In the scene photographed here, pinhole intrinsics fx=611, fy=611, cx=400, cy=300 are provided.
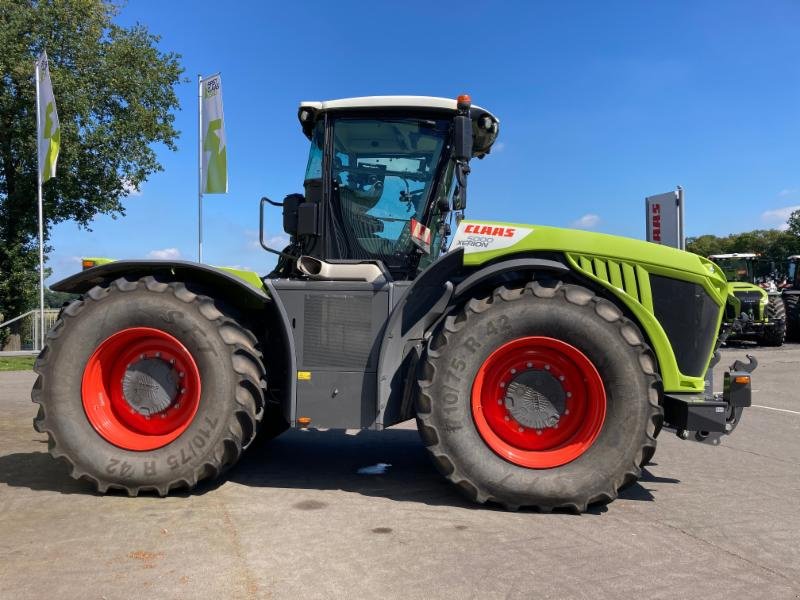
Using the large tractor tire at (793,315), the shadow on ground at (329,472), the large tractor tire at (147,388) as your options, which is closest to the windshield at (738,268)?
the large tractor tire at (793,315)

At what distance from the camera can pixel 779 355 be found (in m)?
14.9

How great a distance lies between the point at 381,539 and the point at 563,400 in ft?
4.59

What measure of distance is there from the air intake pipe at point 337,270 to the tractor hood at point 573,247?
68 cm

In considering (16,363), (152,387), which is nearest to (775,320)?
(152,387)

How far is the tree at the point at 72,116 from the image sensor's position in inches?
771

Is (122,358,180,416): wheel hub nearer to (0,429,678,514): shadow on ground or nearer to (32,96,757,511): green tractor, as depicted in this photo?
(32,96,757,511): green tractor

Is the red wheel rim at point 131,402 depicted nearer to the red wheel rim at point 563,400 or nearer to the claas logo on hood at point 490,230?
the red wheel rim at point 563,400

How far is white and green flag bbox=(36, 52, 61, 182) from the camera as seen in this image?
45.3ft

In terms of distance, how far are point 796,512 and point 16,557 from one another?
424cm

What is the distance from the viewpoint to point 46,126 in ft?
45.7

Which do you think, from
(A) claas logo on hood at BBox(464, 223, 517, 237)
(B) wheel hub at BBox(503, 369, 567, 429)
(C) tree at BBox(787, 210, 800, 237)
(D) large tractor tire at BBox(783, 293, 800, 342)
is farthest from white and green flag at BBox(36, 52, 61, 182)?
(C) tree at BBox(787, 210, 800, 237)

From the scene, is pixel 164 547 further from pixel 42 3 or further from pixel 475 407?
pixel 42 3

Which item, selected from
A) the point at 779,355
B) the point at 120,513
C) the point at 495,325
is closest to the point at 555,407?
the point at 495,325

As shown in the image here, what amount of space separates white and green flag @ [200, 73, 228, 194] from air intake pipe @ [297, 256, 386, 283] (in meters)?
7.15
